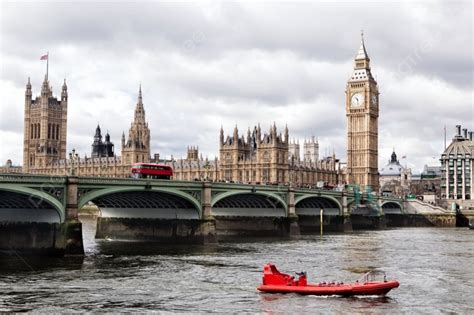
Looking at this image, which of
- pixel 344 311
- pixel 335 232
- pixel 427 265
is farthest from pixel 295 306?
pixel 335 232

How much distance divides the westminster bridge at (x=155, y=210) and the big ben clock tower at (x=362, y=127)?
6201 centimetres

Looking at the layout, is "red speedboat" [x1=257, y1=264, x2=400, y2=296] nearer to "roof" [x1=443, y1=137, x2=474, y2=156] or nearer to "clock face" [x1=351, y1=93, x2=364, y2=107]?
"roof" [x1=443, y1=137, x2=474, y2=156]

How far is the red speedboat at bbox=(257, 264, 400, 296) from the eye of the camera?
34.6m

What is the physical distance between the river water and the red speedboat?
45 centimetres

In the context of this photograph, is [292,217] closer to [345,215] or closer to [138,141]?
Result: [345,215]

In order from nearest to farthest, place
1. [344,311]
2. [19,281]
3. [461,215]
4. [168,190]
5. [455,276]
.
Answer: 1. [344,311]
2. [19,281]
3. [455,276]
4. [168,190]
5. [461,215]

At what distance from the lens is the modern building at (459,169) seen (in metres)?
155

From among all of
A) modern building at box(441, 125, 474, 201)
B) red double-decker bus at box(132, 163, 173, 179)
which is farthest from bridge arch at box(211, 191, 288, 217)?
modern building at box(441, 125, 474, 201)

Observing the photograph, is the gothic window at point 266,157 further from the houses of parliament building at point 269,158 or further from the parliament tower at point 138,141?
the parliament tower at point 138,141

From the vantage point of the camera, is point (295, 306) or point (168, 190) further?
point (168, 190)

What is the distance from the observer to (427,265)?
49.8 meters

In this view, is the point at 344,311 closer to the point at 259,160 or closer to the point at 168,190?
the point at 168,190

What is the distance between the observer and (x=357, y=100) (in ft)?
561

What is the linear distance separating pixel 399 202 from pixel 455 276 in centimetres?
9519
